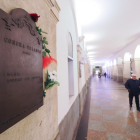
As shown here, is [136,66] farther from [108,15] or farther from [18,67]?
[18,67]

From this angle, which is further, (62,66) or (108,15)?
(108,15)

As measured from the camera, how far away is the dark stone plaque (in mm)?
742

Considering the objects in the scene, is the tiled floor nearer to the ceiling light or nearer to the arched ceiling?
the arched ceiling

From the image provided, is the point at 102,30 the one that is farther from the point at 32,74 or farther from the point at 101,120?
the point at 32,74

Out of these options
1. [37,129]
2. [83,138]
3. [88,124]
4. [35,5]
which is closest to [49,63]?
[35,5]

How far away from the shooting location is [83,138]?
9.59 feet

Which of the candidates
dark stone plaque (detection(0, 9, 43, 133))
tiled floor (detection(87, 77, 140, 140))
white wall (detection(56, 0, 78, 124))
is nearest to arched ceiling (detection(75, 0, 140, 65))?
white wall (detection(56, 0, 78, 124))

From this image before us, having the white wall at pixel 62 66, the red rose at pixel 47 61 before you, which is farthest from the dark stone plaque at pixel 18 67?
the white wall at pixel 62 66

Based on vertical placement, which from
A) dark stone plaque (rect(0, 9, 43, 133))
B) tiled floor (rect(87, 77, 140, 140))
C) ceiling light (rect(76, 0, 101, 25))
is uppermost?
ceiling light (rect(76, 0, 101, 25))

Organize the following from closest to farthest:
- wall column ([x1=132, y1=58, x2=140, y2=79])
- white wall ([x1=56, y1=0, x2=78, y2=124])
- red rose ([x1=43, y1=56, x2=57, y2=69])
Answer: red rose ([x1=43, y1=56, x2=57, y2=69]), white wall ([x1=56, y1=0, x2=78, y2=124]), wall column ([x1=132, y1=58, x2=140, y2=79])

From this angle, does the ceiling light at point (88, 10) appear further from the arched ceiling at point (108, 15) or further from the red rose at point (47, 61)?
the red rose at point (47, 61)

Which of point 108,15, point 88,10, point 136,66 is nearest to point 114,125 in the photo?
point 88,10

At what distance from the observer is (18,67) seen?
89 centimetres

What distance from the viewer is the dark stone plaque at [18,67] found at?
0.74 metres
